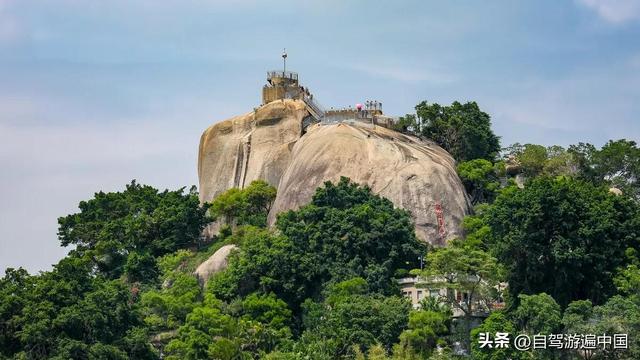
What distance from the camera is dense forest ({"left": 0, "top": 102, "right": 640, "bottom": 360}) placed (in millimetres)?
50188

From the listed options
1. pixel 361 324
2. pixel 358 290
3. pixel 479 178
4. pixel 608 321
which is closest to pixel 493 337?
pixel 608 321

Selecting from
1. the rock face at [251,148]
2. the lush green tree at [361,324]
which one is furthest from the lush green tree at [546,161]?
the lush green tree at [361,324]

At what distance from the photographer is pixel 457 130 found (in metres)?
68.5

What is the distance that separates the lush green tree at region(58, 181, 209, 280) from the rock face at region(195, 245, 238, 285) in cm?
271

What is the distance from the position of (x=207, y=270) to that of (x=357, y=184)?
6952 mm

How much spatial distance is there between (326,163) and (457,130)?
7899mm

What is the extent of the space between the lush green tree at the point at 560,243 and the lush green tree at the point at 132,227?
56.3 ft

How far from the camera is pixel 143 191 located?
67.6m

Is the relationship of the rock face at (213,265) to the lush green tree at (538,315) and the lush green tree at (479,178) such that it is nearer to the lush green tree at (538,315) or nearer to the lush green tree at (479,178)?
the lush green tree at (479,178)

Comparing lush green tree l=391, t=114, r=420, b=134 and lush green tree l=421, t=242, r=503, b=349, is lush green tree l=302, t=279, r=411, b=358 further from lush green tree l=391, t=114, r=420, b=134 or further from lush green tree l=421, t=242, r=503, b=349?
lush green tree l=391, t=114, r=420, b=134

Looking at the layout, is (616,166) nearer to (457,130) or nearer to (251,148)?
(457,130)

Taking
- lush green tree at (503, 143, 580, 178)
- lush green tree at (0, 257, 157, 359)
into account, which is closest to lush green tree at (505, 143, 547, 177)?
lush green tree at (503, 143, 580, 178)

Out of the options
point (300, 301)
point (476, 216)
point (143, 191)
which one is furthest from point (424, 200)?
point (143, 191)

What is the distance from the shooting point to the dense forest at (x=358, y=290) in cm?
5019
